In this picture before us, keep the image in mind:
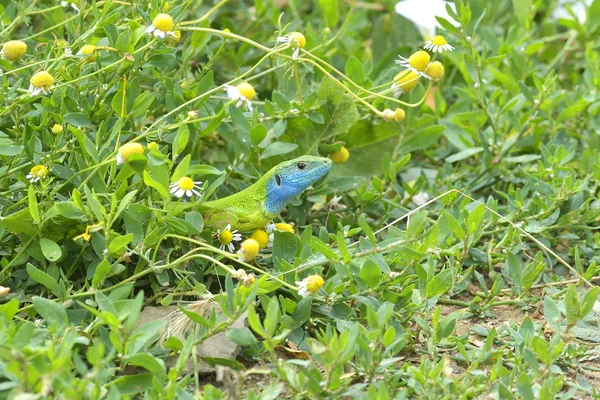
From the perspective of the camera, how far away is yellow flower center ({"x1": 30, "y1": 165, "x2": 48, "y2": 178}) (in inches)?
110

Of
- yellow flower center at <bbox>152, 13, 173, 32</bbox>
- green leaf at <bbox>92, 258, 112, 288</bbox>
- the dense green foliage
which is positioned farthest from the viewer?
yellow flower center at <bbox>152, 13, 173, 32</bbox>

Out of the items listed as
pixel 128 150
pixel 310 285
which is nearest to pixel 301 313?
pixel 310 285

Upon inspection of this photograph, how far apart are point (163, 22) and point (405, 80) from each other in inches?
41.5

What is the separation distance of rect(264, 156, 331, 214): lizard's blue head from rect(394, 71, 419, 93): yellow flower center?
18.1 inches

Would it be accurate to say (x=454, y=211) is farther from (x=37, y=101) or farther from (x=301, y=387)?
(x=37, y=101)

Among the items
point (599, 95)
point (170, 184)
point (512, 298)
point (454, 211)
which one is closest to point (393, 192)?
point (454, 211)

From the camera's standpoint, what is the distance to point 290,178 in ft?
10.4

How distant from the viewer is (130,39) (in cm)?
→ 298

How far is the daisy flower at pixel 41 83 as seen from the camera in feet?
9.13

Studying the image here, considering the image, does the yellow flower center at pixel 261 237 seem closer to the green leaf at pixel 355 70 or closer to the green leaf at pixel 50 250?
the green leaf at pixel 50 250

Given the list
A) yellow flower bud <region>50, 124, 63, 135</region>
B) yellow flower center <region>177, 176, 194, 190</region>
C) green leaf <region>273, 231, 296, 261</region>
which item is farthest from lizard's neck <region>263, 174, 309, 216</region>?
yellow flower bud <region>50, 124, 63, 135</region>

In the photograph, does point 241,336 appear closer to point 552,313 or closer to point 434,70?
point 552,313

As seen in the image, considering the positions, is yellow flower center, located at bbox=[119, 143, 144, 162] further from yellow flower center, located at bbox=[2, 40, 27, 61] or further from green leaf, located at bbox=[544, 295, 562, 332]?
green leaf, located at bbox=[544, 295, 562, 332]

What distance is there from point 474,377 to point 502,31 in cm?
296
